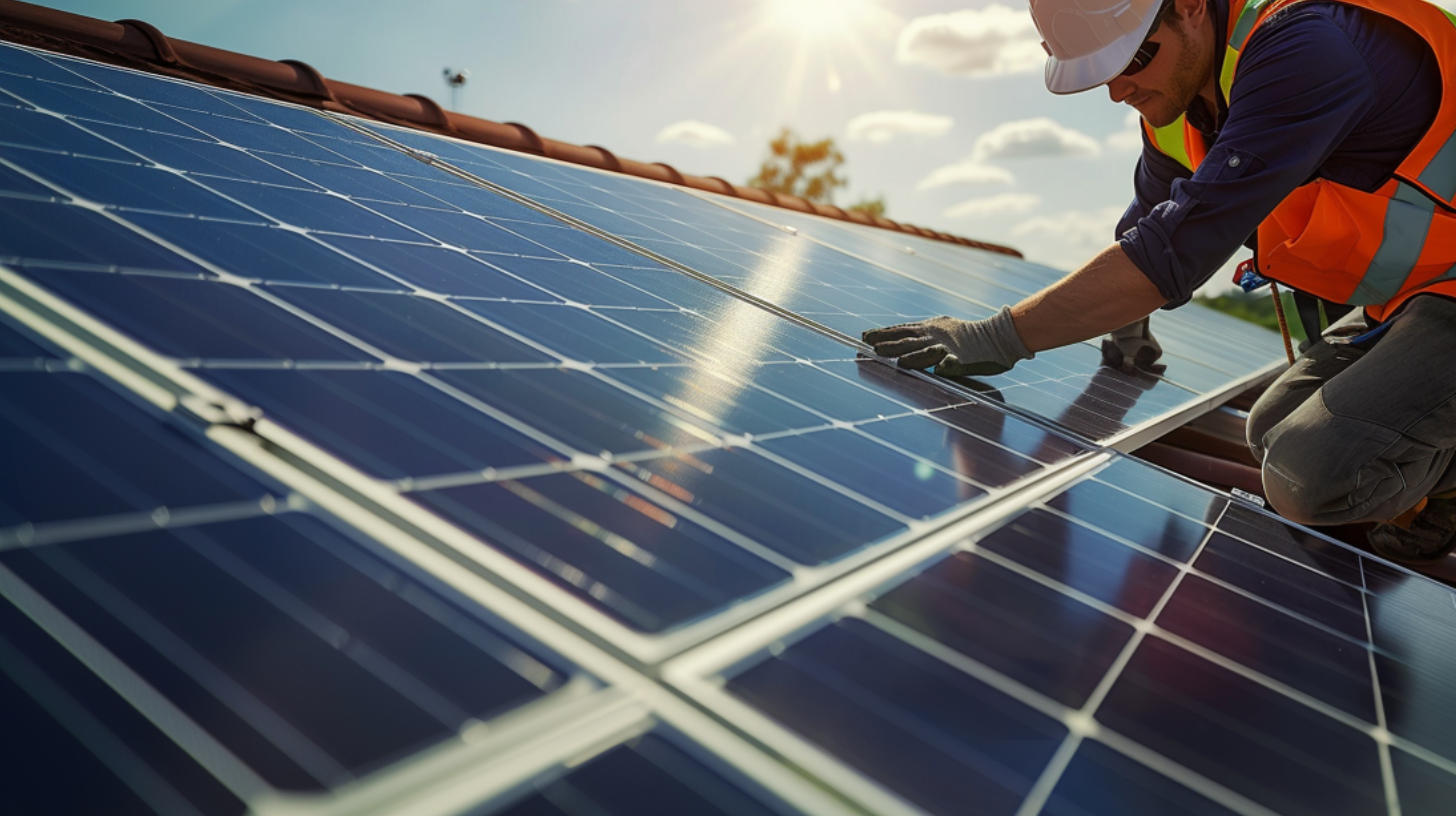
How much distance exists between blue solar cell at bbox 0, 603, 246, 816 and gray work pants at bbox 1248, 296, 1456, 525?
4.43 metres

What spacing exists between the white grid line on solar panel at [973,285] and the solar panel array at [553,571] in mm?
4145

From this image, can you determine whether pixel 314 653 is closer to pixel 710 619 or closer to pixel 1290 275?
pixel 710 619

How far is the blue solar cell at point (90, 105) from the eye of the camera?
3.65m

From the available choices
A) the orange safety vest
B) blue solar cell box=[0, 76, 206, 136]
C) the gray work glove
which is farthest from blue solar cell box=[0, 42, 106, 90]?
the orange safety vest

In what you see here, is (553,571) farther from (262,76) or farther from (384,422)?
(262,76)

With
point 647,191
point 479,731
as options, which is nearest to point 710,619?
point 479,731

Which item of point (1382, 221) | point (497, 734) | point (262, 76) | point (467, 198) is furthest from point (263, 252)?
A: point (262, 76)

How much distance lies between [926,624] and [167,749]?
124cm

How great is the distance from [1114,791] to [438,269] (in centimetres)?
248

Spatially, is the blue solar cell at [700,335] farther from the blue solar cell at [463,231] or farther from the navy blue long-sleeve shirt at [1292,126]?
the navy blue long-sleeve shirt at [1292,126]

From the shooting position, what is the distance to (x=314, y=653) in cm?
112

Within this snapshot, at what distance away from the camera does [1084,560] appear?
7.85 feet

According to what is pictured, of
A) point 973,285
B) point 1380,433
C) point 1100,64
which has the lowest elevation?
point 973,285

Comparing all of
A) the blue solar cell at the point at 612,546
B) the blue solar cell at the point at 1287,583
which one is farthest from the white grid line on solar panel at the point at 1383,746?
the blue solar cell at the point at 612,546
